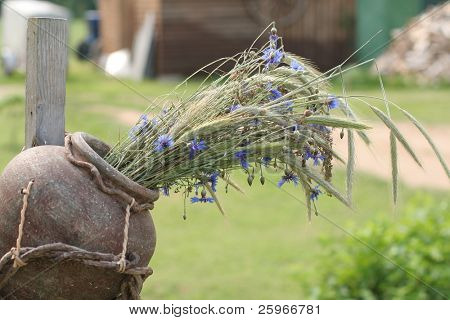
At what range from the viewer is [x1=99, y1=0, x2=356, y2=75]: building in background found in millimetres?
16656

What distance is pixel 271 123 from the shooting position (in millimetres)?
2324

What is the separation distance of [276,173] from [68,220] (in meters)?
0.61

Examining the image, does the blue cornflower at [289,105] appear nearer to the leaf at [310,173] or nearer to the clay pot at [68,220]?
the leaf at [310,173]

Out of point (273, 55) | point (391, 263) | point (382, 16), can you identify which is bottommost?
point (391, 263)

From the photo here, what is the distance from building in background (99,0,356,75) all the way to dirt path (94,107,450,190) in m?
5.28

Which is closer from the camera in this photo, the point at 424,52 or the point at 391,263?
the point at 391,263

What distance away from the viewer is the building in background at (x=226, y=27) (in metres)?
16.7

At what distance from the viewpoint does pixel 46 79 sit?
8.42 ft

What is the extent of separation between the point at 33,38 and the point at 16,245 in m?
0.62

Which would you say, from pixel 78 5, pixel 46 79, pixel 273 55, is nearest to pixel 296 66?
pixel 273 55

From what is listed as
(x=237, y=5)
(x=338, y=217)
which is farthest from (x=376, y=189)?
(x=237, y=5)

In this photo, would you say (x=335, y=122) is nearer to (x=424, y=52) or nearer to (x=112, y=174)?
(x=112, y=174)

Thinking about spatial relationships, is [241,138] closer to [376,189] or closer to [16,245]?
[16,245]

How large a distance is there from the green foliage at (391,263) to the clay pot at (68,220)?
7.50 feet
